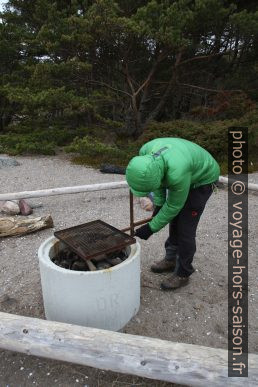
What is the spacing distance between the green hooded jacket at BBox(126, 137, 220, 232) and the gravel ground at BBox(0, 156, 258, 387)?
71cm

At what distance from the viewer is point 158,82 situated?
28.0 ft

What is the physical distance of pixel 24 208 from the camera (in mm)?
4586

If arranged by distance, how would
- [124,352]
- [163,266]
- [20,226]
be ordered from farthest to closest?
[20,226] → [163,266] → [124,352]

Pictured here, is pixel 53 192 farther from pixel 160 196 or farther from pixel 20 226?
pixel 160 196

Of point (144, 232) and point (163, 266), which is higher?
point (144, 232)

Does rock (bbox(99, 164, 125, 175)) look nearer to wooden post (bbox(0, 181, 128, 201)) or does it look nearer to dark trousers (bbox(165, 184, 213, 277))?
wooden post (bbox(0, 181, 128, 201))

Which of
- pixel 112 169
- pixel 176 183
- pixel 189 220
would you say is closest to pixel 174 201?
pixel 176 183

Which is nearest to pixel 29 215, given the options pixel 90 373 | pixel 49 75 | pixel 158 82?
pixel 90 373

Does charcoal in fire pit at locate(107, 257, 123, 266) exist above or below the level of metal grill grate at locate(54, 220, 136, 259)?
below

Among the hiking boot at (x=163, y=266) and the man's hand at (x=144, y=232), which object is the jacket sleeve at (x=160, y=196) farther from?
the hiking boot at (x=163, y=266)

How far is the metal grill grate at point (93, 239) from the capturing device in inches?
91.4

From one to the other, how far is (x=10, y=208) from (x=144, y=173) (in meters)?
3.02

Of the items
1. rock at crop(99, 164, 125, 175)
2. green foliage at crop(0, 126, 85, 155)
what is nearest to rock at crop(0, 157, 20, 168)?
green foliage at crop(0, 126, 85, 155)

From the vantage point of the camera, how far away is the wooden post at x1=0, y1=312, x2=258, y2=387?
1.76 meters
